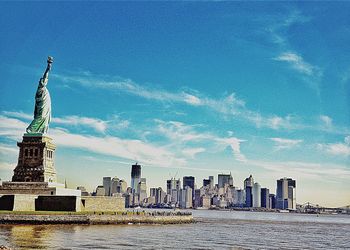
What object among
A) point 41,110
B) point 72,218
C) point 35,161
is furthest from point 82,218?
point 41,110

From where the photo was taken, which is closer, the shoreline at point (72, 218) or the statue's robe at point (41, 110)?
the shoreline at point (72, 218)

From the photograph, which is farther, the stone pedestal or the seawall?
the stone pedestal

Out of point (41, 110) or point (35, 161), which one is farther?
point (41, 110)

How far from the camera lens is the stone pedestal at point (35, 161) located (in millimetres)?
79750

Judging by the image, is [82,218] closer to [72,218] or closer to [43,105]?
[72,218]

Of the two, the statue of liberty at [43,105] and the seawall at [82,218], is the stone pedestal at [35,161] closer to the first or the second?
the statue of liberty at [43,105]

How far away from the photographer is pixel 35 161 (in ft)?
266

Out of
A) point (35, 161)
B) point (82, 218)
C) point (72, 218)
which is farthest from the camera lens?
point (35, 161)

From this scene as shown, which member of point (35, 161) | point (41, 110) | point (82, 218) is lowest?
point (82, 218)

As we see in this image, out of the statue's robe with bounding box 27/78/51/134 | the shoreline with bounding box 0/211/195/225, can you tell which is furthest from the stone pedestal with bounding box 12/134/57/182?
the shoreline with bounding box 0/211/195/225

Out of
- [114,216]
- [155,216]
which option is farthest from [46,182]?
[155,216]

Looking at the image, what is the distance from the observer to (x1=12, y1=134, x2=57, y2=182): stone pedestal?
79.8 m

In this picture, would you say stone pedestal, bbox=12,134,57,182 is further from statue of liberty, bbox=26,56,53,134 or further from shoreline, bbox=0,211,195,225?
shoreline, bbox=0,211,195,225

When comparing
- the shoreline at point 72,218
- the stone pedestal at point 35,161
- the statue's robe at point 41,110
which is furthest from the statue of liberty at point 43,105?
the shoreline at point 72,218
